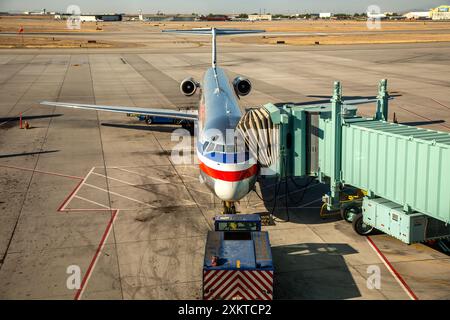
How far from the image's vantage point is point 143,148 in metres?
30.7

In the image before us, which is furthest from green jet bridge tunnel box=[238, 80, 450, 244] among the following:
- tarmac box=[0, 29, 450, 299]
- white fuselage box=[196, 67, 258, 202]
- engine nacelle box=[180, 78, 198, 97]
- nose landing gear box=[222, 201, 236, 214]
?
engine nacelle box=[180, 78, 198, 97]

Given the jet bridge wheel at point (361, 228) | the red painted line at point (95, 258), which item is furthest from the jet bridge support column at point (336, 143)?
the red painted line at point (95, 258)

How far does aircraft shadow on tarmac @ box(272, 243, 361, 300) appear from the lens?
14047 millimetres

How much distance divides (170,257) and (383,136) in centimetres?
809

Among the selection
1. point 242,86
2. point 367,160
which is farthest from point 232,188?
point 242,86

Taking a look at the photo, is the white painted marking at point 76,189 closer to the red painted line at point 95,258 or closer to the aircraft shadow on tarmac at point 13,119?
the red painted line at point 95,258

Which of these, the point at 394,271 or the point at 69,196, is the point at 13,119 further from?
the point at 394,271

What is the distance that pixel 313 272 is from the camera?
1534 centimetres

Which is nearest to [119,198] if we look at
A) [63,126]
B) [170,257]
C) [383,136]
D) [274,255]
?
[170,257]

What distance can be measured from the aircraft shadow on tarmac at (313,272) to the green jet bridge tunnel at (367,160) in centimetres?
200

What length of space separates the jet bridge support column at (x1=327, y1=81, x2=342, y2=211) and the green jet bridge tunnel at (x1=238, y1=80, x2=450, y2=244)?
4cm

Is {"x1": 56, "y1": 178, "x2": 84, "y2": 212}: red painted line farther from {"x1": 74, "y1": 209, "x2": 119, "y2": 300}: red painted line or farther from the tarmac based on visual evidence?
{"x1": 74, "y1": 209, "x2": 119, "y2": 300}: red painted line
